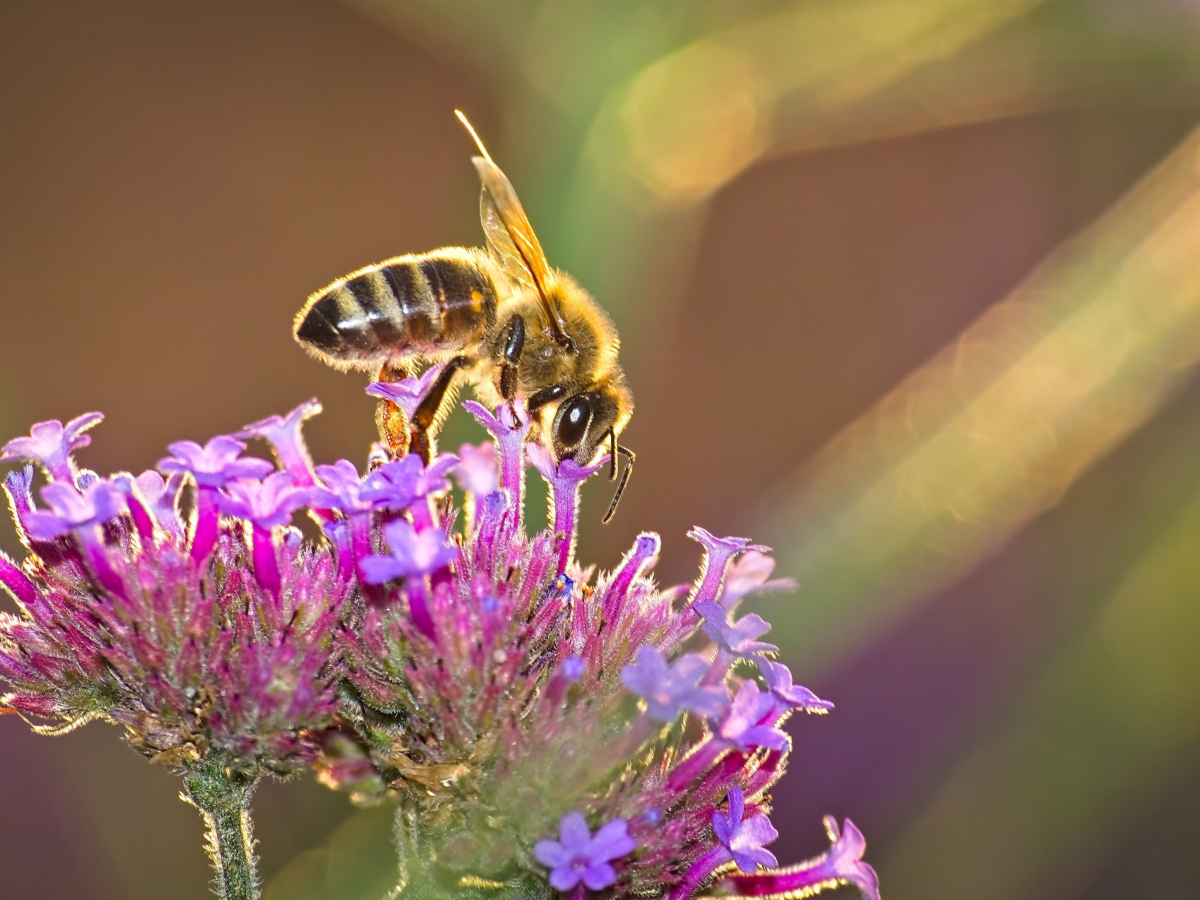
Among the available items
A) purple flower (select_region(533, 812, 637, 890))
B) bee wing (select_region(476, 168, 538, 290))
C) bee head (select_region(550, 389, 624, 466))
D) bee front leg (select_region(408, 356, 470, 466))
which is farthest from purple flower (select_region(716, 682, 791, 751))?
bee wing (select_region(476, 168, 538, 290))

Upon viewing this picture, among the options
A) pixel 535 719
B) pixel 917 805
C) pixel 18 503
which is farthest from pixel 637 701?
pixel 917 805

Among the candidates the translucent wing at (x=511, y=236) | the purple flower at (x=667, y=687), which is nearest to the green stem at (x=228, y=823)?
the purple flower at (x=667, y=687)

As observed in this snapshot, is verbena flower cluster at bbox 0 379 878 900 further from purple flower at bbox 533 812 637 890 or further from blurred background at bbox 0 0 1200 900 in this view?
blurred background at bbox 0 0 1200 900

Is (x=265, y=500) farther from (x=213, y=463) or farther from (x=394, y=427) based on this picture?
(x=394, y=427)

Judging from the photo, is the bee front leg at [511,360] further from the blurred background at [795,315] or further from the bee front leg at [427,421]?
the blurred background at [795,315]

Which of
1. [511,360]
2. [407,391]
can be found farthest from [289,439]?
[511,360]

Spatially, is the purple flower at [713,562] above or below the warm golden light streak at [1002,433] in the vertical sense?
below

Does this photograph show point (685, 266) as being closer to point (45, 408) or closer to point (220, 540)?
point (45, 408)
